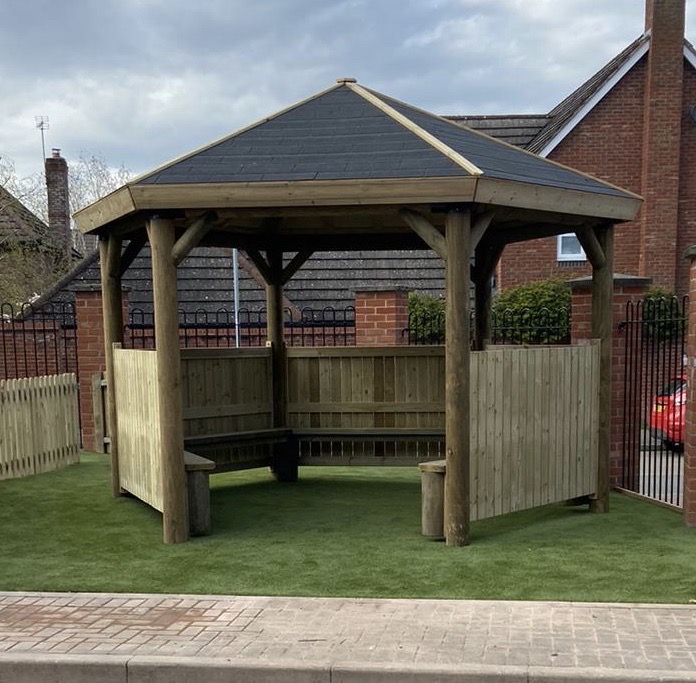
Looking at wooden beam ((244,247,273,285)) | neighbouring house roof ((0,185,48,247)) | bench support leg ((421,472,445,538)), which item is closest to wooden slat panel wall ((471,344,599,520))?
bench support leg ((421,472,445,538))

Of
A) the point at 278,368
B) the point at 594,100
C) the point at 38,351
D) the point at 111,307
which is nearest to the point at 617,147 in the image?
the point at 594,100

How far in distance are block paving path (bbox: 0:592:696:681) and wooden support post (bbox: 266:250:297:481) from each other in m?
3.86

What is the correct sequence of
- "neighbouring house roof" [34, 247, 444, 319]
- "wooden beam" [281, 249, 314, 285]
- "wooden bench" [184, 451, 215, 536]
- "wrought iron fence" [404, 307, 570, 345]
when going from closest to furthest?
"wooden bench" [184, 451, 215, 536] < "wooden beam" [281, 249, 314, 285] < "wrought iron fence" [404, 307, 570, 345] < "neighbouring house roof" [34, 247, 444, 319]

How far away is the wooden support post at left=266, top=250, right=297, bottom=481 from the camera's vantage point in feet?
28.1

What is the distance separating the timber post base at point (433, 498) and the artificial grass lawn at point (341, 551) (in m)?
0.19

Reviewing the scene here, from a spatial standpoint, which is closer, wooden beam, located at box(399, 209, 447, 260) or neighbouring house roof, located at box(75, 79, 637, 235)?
neighbouring house roof, located at box(75, 79, 637, 235)

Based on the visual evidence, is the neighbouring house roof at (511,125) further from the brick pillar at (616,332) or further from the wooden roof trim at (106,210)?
the wooden roof trim at (106,210)

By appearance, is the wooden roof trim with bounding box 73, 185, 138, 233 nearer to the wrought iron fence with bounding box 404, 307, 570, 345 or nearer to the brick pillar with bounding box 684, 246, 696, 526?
the brick pillar with bounding box 684, 246, 696, 526

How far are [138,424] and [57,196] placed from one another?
2291 cm

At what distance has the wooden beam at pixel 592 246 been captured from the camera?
269 inches

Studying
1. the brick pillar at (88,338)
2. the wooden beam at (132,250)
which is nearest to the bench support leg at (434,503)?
the wooden beam at (132,250)

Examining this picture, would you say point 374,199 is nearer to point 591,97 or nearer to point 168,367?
point 168,367

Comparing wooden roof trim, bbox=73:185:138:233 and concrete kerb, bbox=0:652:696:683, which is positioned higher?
wooden roof trim, bbox=73:185:138:233

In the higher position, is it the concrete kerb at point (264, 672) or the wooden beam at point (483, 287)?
the wooden beam at point (483, 287)
